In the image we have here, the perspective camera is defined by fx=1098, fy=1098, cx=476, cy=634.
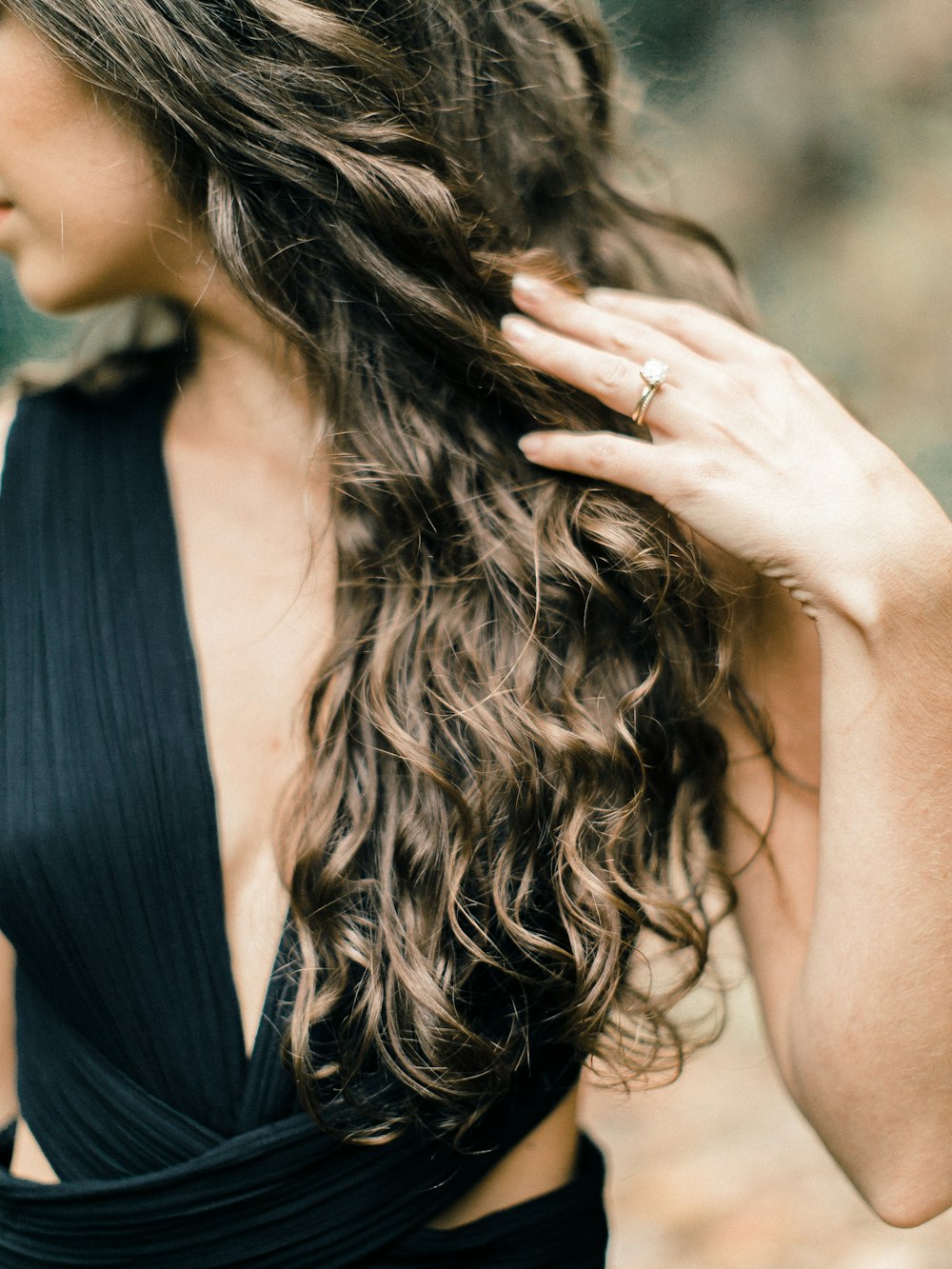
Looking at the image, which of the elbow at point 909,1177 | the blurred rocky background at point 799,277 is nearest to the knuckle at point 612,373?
the elbow at point 909,1177

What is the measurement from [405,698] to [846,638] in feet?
1.56

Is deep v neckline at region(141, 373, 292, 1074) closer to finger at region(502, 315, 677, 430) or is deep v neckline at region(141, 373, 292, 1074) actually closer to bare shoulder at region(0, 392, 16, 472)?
bare shoulder at region(0, 392, 16, 472)

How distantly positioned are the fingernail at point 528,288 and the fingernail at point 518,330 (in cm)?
3

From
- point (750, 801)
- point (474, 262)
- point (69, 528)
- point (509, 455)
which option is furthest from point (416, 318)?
point (750, 801)

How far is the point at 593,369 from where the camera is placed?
3.90 ft

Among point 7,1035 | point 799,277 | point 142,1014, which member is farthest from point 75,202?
point 799,277

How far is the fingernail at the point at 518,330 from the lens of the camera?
48.4 inches

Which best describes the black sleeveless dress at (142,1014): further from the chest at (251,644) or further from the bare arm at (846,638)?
the bare arm at (846,638)

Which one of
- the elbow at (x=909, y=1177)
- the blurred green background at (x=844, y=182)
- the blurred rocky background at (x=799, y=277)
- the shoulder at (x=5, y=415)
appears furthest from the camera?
the blurred green background at (x=844, y=182)

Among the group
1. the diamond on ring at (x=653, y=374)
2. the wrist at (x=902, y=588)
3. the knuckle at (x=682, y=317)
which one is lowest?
the wrist at (x=902, y=588)

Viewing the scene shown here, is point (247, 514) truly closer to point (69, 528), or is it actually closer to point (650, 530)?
point (69, 528)

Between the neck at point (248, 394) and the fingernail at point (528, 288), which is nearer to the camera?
the fingernail at point (528, 288)

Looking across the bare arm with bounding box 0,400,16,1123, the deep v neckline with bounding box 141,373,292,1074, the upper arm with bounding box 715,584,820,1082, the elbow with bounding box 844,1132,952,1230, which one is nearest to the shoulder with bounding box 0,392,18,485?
the bare arm with bounding box 0,400,16,1123

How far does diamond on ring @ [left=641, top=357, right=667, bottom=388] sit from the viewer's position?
117 centimetres
